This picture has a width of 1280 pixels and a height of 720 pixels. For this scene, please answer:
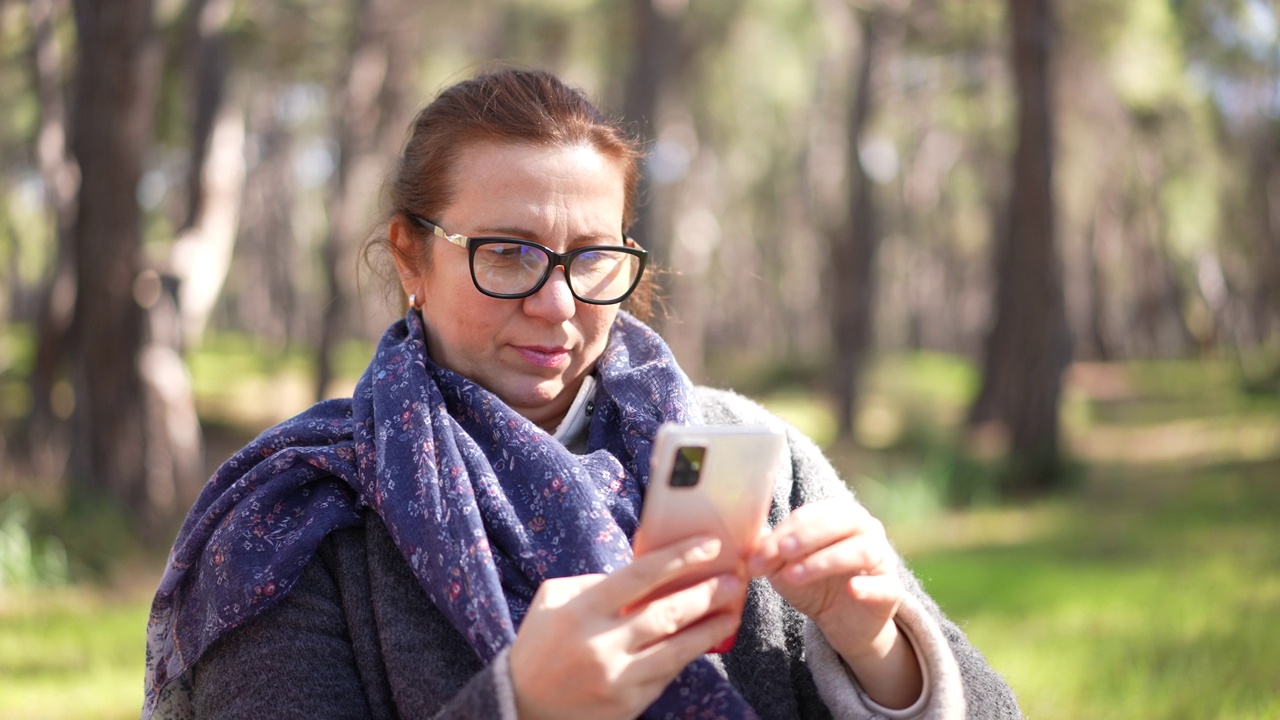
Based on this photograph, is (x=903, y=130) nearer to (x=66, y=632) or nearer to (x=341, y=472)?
(x=66, y=632)

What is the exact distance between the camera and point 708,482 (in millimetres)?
1403

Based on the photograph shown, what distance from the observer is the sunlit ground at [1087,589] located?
4.55 m

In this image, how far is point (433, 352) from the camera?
6.66ft

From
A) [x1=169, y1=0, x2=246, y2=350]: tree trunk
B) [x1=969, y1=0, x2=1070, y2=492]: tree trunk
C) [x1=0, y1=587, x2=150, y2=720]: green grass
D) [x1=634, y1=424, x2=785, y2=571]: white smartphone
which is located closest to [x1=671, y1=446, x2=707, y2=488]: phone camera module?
[x1=634, y1=424, x2=785, y2=571]: white smartphone

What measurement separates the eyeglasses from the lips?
10 centimetres

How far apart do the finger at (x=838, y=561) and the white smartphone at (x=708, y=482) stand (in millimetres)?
94

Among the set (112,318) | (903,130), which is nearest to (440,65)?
(903,130)

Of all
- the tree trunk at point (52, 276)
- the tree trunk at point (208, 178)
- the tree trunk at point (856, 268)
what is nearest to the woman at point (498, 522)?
the tree trunk at point (208, 178)

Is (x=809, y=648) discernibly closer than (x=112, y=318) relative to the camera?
Yes

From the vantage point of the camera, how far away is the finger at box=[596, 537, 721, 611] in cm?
138

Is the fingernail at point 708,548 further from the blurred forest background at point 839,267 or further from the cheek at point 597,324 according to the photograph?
the blurred forest background at point 839,267

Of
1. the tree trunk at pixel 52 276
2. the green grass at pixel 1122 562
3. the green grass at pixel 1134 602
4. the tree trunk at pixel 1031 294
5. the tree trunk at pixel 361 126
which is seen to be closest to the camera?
the green grass at pixel 1134 602

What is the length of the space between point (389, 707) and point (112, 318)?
687 cm

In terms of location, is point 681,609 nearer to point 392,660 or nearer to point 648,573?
point 648,573
